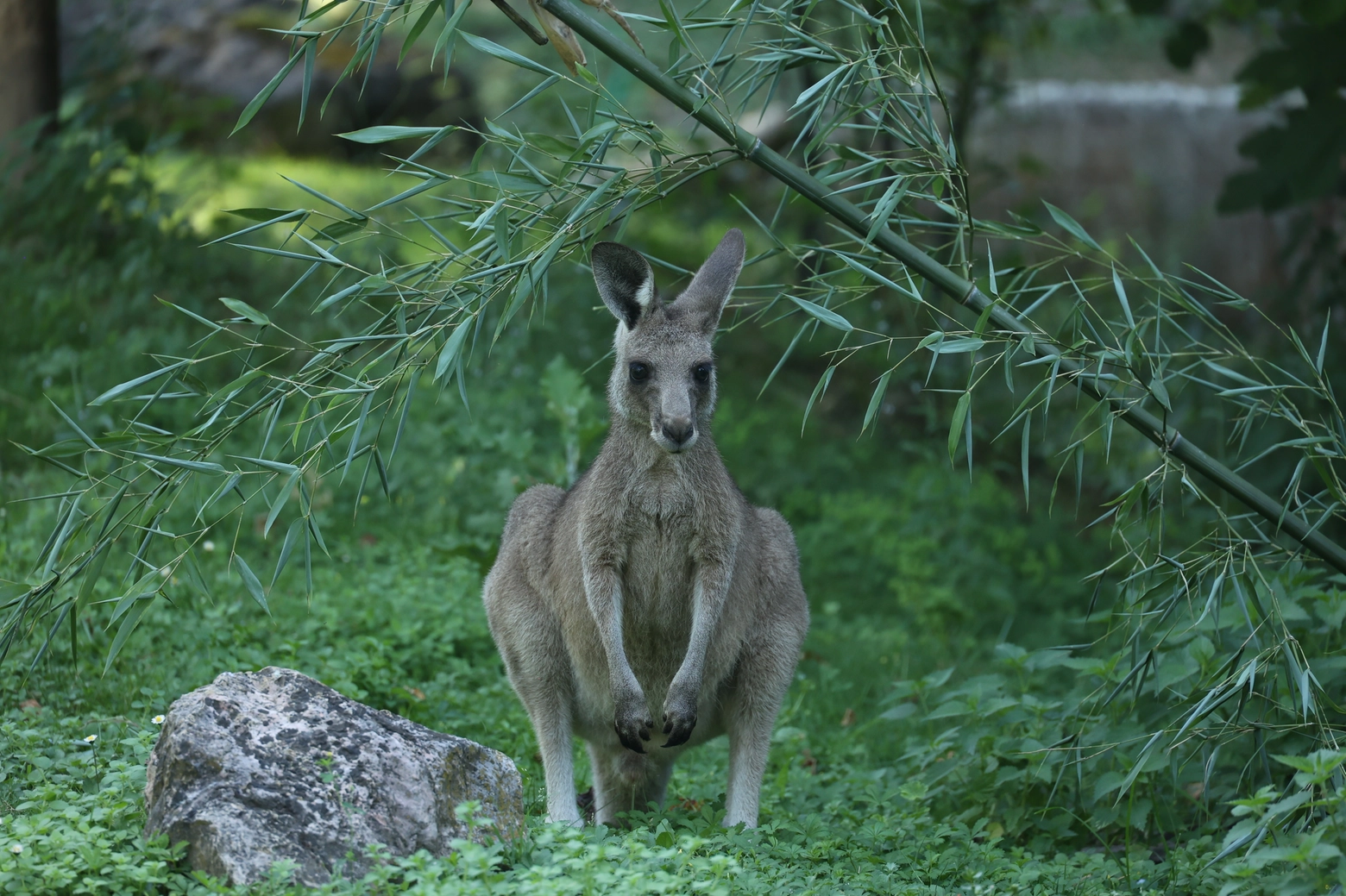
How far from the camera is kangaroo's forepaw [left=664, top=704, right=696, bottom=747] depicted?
416 cm

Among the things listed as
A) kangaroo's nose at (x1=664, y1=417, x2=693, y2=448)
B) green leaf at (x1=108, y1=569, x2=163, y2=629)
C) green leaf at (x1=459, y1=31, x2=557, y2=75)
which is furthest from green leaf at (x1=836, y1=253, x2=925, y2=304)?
green leaf at (x1=108, y1=569, x2=163, y2=629)

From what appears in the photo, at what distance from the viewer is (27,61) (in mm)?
8242

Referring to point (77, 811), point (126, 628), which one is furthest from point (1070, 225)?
point (77, 811)

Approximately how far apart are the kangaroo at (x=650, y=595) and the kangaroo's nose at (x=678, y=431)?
44 millimetres

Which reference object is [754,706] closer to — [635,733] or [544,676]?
[635,733]

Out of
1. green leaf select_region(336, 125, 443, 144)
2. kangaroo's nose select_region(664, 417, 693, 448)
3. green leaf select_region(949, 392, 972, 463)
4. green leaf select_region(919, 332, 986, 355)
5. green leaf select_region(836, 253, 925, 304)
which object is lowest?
kangaroo's nose select_region(664, 417, 693, 448)

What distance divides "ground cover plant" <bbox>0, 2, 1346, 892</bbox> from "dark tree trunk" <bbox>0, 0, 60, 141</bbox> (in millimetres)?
960

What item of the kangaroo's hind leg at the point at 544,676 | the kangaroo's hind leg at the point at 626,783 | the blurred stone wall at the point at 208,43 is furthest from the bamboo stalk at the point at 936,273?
the blurred stone wall at the point at 208,43

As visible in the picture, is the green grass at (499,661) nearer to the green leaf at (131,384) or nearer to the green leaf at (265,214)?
the green leaf at (131,384)

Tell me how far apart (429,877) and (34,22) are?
291 inches

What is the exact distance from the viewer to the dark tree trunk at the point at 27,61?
26.5 ft

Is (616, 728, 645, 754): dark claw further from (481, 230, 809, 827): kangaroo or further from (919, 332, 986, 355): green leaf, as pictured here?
(919, 332, 986, 355): green leaf

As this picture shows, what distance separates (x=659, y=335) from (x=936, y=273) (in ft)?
3.17

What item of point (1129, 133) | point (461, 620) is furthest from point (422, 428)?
point (1129, 133)
